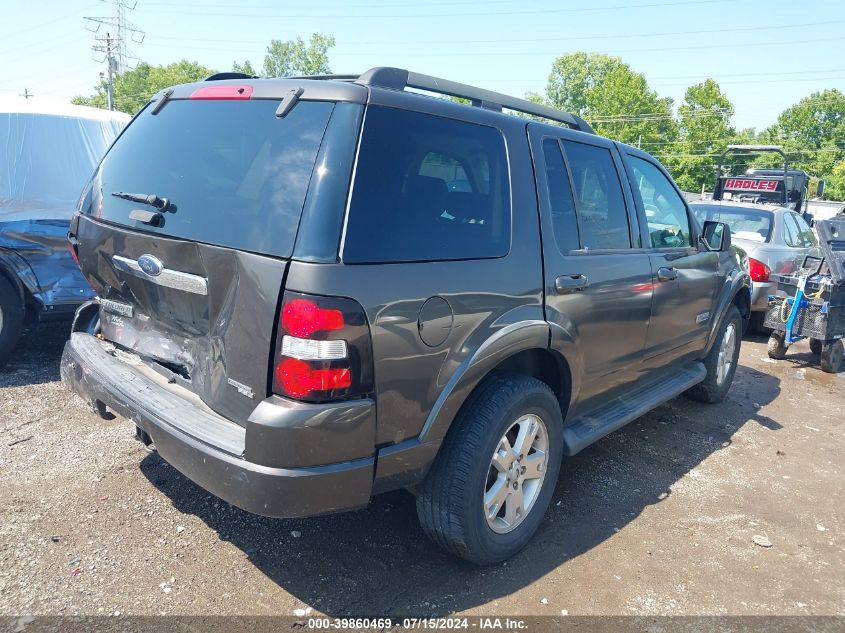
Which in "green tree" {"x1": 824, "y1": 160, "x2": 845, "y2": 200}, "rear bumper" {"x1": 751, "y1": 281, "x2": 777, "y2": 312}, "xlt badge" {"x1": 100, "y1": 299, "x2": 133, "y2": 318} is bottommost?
"rear bumper" {"x1": 751, "y1": 281, "x2": 777, "y2": 312}

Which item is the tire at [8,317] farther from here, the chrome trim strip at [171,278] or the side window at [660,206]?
the side window at [660,206]

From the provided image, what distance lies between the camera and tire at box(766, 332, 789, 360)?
7.21m

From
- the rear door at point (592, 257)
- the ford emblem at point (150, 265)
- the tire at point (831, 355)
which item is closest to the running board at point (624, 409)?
the rear door at point (592, 257)

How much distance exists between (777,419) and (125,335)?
5.16 meters

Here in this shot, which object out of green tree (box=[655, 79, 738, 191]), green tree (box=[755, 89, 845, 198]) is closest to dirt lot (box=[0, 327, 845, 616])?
green tree (box=[655, 79, 738, 191])

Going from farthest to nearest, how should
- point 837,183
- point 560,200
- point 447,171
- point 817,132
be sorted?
point 817,132 → point 837,183 → point 560,200 → point 447,171

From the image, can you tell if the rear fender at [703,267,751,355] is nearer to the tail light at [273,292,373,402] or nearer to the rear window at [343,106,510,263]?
the rear window at [343,106,510,263]

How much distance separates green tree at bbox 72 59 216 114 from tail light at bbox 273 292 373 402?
80.5 meters

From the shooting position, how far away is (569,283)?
10.1 feet

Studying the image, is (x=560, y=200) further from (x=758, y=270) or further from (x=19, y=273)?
(x=758, y=270)

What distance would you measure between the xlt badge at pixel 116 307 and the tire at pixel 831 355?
7.10 m

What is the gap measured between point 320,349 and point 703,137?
63.9 m

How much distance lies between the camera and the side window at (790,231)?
8.26 metres

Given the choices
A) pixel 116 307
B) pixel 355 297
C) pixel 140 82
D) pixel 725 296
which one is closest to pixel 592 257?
pixel 355 297
